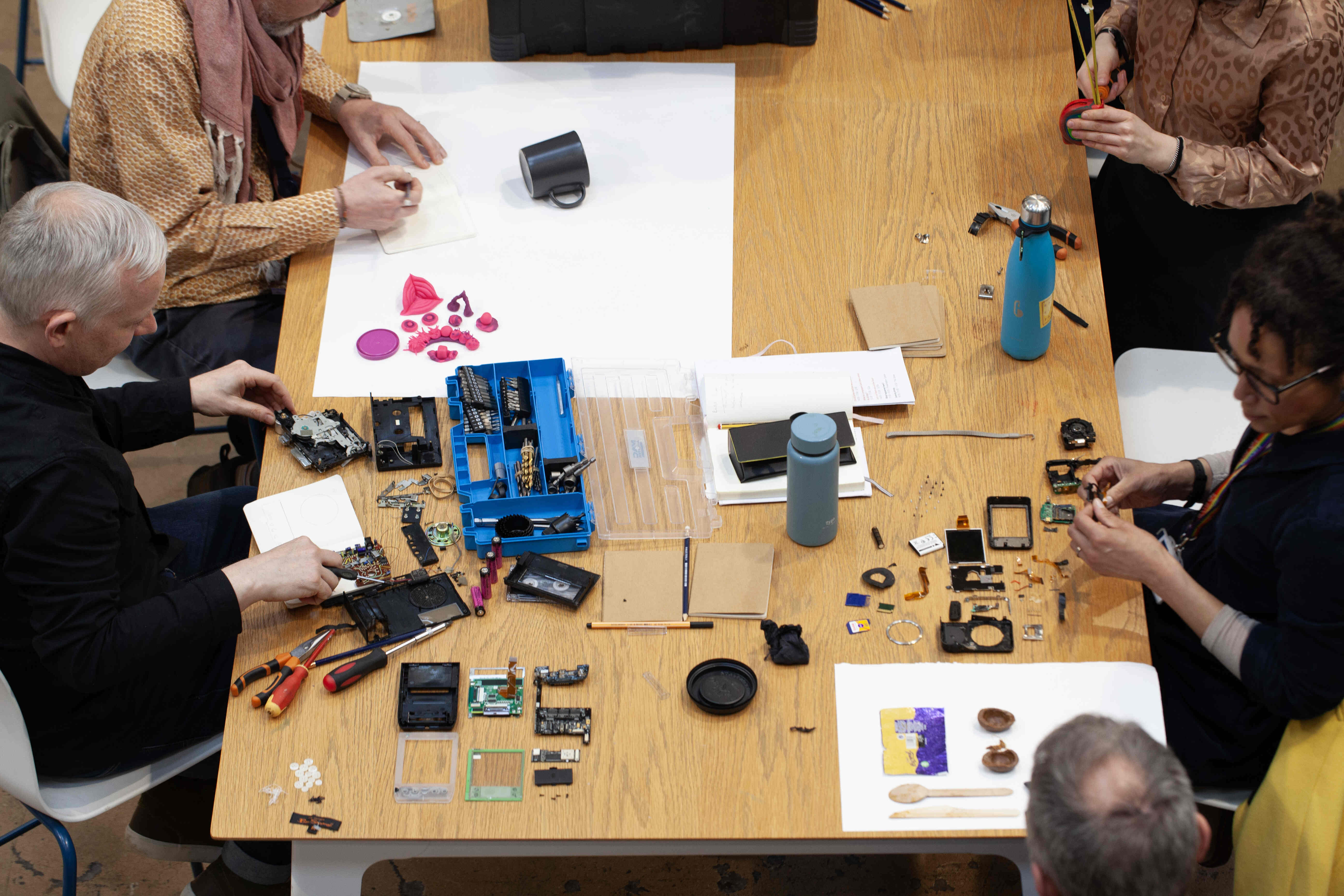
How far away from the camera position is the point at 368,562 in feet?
5.95

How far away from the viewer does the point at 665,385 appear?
Answer: 2068 millimetres

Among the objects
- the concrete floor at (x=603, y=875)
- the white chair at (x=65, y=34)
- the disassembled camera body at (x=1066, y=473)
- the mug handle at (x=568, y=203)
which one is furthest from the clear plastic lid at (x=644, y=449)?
the white chair at (x=65, y=34)

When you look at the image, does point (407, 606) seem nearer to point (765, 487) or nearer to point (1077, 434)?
point (765, 487)

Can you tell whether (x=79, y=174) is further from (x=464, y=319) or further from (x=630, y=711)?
(x=630, y=711)

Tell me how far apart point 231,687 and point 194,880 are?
49 centimetres

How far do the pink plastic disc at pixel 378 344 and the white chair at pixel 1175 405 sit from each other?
144 cm

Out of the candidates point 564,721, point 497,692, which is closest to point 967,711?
Answer: point 564,721

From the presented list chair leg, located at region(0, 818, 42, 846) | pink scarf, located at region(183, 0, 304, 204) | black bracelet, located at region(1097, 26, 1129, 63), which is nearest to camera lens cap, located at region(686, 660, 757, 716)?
chair leg, located at region(0, 818, 42, 846)

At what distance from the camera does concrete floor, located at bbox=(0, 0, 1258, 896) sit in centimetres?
235

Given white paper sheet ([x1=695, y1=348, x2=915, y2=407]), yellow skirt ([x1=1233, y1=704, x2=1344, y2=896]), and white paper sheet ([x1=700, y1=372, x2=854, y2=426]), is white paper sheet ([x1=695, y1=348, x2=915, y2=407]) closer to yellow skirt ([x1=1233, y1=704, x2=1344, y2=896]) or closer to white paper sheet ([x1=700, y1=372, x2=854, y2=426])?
white paper sheet ([x1=700, y1=372, x2=854, y2=426])

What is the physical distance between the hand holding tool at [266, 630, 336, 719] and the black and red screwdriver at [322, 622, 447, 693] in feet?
0.11

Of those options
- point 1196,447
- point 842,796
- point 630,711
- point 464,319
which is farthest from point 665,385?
point 1196,447

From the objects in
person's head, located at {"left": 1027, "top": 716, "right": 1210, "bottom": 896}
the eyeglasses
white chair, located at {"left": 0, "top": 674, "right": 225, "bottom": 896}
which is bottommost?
white chair, located at {"left": 0, "top": 674, "right": 225, "bottom": 896}

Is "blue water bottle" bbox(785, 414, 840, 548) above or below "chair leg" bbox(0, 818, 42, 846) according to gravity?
above
